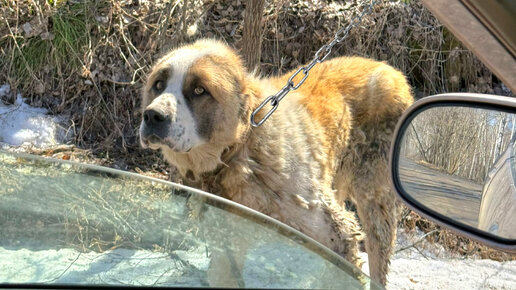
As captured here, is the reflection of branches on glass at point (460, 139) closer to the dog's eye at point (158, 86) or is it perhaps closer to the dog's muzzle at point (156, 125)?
the dog's muzzle at point (156, 125)

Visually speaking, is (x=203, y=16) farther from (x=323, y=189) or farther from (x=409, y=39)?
(x=323, y=189)

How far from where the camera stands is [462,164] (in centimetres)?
224

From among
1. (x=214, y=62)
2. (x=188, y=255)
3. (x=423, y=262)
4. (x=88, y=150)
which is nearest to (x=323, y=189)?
(x=214, y=62)

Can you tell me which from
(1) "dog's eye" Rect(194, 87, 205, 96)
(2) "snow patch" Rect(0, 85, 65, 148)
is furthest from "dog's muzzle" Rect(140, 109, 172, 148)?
(2) "snow patch" Rect(0, 85, 65, 148)

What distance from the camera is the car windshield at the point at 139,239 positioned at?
1.47 metres

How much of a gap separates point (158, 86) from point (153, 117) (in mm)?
400

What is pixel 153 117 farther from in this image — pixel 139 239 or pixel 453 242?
pixel 453 242

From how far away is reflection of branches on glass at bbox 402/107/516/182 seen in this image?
1965 millimetres

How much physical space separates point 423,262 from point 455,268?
0.30 meters

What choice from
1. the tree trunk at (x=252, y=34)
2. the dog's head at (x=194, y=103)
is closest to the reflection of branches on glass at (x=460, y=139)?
the dog's head at (x=194, y=103)

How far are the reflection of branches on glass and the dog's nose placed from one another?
1.66 metres

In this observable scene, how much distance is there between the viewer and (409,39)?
320 inches

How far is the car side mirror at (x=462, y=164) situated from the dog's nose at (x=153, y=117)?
1.65 metres

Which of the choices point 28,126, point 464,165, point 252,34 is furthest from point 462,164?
point 28,126
